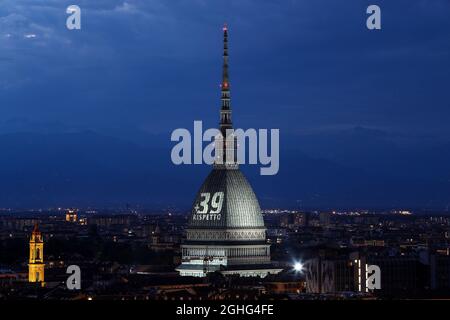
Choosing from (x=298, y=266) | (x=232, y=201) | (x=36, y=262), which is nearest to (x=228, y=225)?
(x=232, y=201)

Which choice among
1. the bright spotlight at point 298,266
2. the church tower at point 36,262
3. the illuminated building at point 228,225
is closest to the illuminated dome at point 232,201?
the illuminated building at point 228,225

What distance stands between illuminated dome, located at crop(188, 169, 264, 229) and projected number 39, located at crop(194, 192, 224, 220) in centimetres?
7

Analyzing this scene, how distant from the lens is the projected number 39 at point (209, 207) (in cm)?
9750

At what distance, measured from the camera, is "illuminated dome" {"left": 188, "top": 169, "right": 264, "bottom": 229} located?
96438 millimetres

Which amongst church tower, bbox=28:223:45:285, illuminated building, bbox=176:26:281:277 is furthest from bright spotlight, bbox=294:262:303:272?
church tower, bbox=28:223:45:285

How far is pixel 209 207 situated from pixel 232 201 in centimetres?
240

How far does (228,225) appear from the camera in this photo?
96438 mm

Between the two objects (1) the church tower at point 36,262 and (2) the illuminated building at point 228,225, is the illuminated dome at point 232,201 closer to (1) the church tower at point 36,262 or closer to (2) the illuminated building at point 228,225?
(2) the illuminated building at point 228,225

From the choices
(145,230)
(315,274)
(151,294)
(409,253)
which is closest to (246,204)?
(315,274)

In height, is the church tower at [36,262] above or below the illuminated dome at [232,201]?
below

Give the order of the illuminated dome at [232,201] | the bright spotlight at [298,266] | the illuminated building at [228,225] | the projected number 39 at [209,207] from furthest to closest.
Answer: the projected number 39 at [209,207] → the illuminated dome at [232,201] → the illuminated building at [228,225] → the bright spotlight at [298,266]
